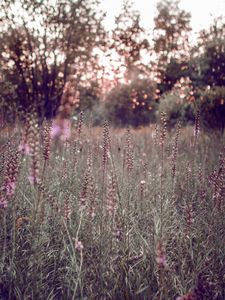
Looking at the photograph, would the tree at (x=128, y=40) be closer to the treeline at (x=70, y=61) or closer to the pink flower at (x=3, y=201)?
the treeline at (x=70, y=61)

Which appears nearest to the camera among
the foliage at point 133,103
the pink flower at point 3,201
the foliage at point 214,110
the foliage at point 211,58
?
the pink flower at point 3,201

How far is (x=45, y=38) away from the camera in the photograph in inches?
411

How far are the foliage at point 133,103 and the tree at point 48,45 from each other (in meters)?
14.0

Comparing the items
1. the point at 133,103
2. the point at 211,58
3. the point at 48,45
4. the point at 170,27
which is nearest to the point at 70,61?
the point at 48,45

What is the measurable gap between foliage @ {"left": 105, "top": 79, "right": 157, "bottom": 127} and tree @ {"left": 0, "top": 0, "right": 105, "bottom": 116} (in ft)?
45.9

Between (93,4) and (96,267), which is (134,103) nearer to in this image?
(93,4)

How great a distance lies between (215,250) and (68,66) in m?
9.68

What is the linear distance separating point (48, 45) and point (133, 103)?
15704mm

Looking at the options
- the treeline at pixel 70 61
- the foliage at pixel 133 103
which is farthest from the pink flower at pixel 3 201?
the foliage at pixel 133 103

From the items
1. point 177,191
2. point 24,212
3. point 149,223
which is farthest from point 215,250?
point 177,191

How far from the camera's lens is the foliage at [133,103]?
26031 millimetres

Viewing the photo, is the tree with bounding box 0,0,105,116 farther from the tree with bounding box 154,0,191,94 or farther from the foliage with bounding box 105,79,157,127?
the tree with bounding box 154,0,191,94

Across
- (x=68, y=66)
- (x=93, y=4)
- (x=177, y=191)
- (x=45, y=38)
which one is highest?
(x=93, y=4)

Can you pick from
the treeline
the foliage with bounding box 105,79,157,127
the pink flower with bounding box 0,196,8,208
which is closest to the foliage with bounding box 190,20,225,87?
the treeline
